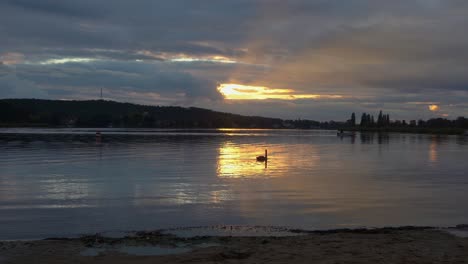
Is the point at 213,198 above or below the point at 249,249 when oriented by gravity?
below

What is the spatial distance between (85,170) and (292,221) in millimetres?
22726

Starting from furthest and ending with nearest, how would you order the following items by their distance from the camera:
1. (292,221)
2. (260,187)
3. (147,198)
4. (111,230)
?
(260,187)
(147,198)
(292,221)
(111,230)

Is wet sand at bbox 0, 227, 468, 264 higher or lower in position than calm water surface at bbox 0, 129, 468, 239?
higher

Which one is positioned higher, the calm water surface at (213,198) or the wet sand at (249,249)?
the wet sand at (249,249)

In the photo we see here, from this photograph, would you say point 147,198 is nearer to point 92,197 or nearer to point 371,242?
point 92,197

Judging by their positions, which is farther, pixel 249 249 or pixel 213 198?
pixel 213 198

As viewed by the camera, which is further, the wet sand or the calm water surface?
the calm water surface

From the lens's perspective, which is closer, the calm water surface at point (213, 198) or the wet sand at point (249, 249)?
the wet sand at point (249, 249)

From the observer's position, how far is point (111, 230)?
54.2 feet

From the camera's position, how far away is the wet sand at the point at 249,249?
1230 centimetres

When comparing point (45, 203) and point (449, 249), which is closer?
point (449, 249)

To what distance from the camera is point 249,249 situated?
13.3m

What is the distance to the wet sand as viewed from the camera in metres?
12.3

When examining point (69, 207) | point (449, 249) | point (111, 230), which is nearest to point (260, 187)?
point (69, 207)
